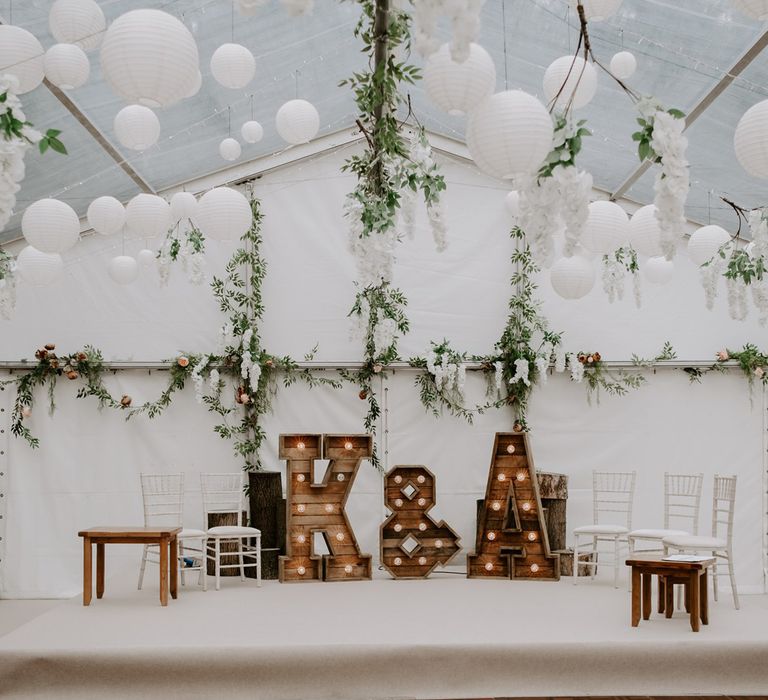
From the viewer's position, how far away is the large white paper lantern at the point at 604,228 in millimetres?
5707

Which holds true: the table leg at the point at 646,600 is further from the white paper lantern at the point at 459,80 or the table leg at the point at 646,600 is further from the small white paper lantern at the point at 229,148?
the small white paper lantern at the point at 229,148

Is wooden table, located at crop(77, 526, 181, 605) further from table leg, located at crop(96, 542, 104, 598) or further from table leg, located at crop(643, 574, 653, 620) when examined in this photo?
table leg, located at crop(643, 574, 653, 620)

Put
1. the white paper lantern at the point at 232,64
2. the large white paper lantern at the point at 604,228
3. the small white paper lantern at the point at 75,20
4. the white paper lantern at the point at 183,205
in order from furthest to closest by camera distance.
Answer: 1. the white paper lantern at the point at 183,205
2. the large white paper lantern at the point at 604,228
3. the white paper lantern at the point at 232,64
4. the small white paper lantern at the point at 75,20

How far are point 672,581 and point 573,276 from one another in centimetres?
219

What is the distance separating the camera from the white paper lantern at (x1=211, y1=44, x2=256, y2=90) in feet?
17.4

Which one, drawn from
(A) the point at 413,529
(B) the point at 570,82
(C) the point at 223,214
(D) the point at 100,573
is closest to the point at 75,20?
(C) the point at 223,214

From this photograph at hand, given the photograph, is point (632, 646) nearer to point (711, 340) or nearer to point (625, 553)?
point (625, 553)

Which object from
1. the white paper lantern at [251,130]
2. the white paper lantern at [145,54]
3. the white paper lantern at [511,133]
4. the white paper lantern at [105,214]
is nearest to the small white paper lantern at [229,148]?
the white paper lantern at [251,130]

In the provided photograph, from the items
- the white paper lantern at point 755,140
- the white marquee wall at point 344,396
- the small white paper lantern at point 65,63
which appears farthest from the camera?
the white marquee wall at point 344,396

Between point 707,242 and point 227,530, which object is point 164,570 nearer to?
point 227,530

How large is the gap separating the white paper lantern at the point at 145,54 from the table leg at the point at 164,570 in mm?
3675

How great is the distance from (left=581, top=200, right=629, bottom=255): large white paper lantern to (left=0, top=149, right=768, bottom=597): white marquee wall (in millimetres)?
3423

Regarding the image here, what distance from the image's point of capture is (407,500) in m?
7.75

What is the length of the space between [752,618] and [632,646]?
1426mm
